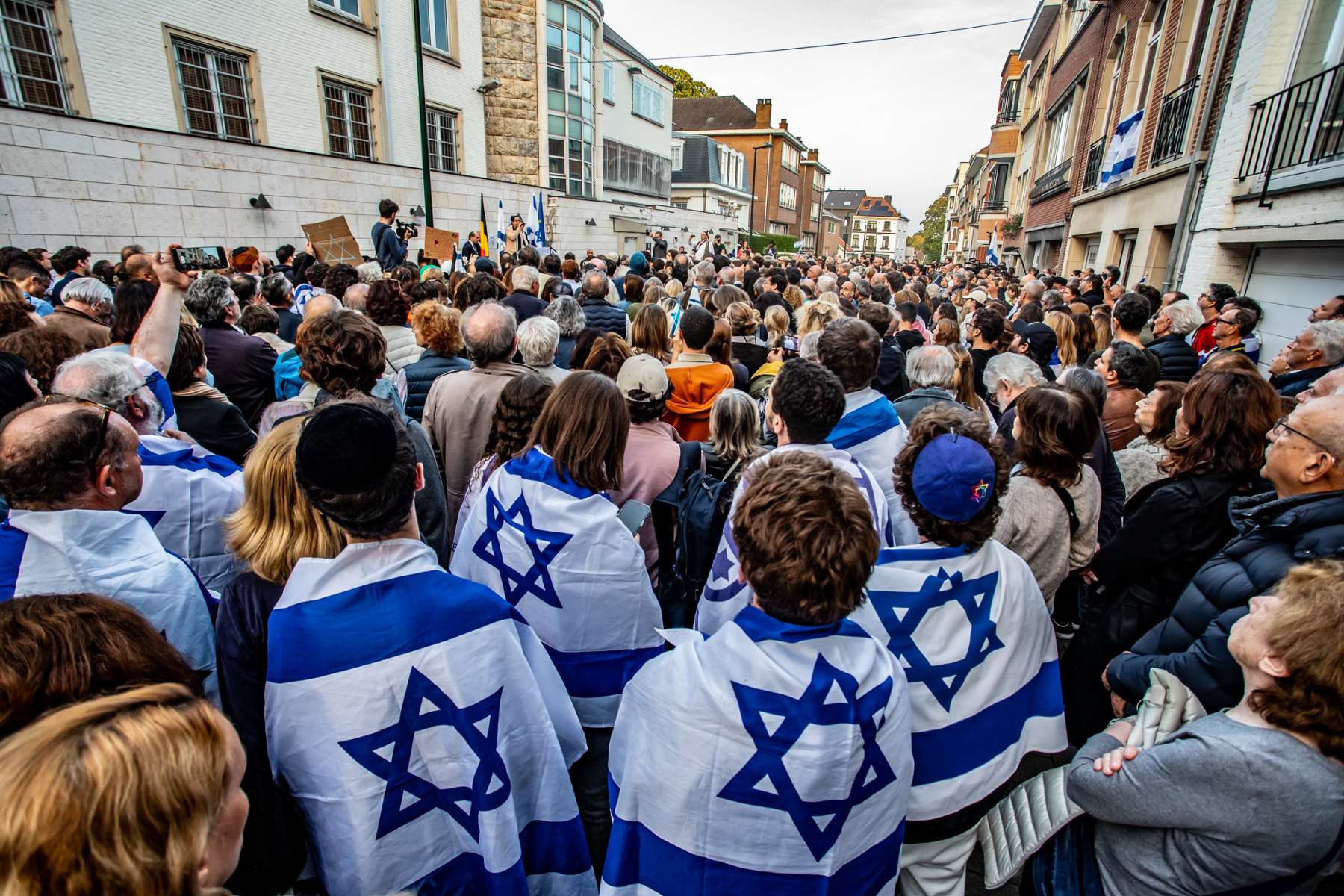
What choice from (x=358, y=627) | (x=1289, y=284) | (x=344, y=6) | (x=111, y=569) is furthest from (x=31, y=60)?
(x=1289, y=284)

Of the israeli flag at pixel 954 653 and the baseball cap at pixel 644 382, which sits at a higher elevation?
the baseball cap at pixel 644 382

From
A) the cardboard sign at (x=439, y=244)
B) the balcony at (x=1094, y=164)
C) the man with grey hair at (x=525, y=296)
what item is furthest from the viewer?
the balcony at (x=1094, y=164)

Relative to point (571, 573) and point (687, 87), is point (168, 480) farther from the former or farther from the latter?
point (687, 87)

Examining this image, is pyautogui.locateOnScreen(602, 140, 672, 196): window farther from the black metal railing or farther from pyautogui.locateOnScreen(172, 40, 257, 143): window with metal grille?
the black metal railing

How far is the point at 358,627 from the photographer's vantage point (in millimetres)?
1597

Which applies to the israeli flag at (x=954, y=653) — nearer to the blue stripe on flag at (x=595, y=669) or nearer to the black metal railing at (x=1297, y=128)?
the blue stripe on flag at (x=595, y=669)

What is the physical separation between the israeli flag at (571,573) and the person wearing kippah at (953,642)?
0.92 meters

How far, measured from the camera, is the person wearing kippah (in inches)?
76.7

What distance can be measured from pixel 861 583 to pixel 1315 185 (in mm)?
8265

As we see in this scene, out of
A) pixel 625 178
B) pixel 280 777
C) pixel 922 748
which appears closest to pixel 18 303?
pixel 280 777

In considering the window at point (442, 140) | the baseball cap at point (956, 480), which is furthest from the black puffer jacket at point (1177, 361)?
the window at point (442, 140)

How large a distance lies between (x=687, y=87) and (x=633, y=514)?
215ft

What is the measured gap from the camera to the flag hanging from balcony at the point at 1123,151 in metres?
12.6

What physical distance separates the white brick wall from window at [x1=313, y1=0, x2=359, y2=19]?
9.92ft
